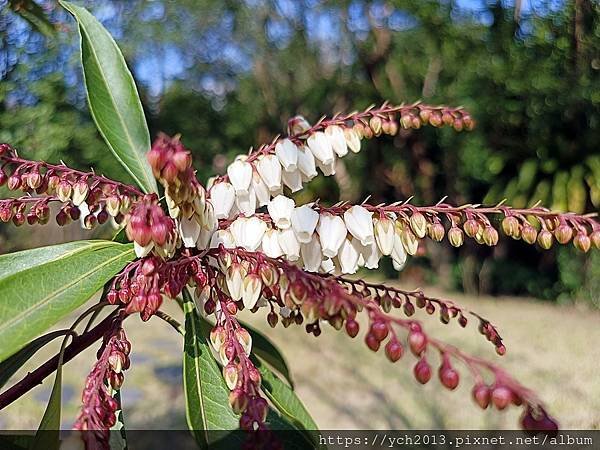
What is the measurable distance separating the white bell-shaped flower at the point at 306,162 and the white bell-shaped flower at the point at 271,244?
0.13 m

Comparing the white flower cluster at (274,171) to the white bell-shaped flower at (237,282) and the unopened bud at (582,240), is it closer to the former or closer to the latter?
the white bell-shaped flower at (237,282)

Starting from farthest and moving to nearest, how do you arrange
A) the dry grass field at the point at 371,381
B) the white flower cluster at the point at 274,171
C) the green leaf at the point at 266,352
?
1. the dry grass field at the point at 371,381
2. the green leaf at the point at 266,352
3. the white flower cluster at the point at 274,171

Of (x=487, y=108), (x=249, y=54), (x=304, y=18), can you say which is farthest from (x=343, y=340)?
(x=249, y=54)

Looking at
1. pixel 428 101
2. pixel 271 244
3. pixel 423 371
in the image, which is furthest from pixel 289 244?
pixel 428 101

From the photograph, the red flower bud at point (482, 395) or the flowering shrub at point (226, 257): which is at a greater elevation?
the red flower bud at point (482, 395)

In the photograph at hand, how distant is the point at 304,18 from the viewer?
803cm

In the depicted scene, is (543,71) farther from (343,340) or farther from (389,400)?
(389,400)

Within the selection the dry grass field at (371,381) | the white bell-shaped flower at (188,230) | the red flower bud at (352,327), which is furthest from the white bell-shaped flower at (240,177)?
the dry grass field at (371,381)

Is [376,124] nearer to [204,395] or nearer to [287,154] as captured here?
[287,154]

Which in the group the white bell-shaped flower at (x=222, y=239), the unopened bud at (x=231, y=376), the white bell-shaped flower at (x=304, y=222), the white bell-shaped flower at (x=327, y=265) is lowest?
the white bell-shaped flower at (x=327, y=265)

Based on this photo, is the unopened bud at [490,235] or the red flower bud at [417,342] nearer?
the red flower bud at [417,342]

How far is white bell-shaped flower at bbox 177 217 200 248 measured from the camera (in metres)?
0.64

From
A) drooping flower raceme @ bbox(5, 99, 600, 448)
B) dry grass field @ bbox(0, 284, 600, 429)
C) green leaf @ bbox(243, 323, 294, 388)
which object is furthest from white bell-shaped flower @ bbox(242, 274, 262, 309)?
dry grass field @ bbox(0, 284, 600, 429)

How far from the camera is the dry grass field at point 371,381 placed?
276 centimetres
